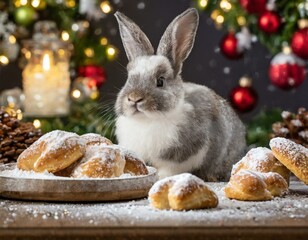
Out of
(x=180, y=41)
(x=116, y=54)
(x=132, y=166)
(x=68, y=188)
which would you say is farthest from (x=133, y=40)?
(x=116, y=54)

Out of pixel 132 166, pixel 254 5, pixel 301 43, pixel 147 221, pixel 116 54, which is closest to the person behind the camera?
pixel 147 221

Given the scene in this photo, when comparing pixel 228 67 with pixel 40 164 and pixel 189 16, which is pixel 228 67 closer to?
pixel 189 16

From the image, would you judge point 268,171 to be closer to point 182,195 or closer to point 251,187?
point 251,187

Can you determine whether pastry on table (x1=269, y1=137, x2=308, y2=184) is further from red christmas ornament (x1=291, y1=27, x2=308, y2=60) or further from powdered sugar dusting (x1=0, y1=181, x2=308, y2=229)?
red christmas ornament (x1=291, y1=27, x2=308, y2=60)

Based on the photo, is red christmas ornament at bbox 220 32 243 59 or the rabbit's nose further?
red christmas ornament at bbox 220 32 243 59

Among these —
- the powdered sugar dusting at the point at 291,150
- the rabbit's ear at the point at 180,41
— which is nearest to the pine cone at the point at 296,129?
the rabbit's ear at the point at 180,41

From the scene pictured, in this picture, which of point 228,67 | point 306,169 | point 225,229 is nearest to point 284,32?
point 228,67

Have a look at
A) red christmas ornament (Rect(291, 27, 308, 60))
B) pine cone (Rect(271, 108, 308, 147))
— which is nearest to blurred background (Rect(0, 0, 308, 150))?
red christmas ornament (Rect(291, 27, 308, 60))
